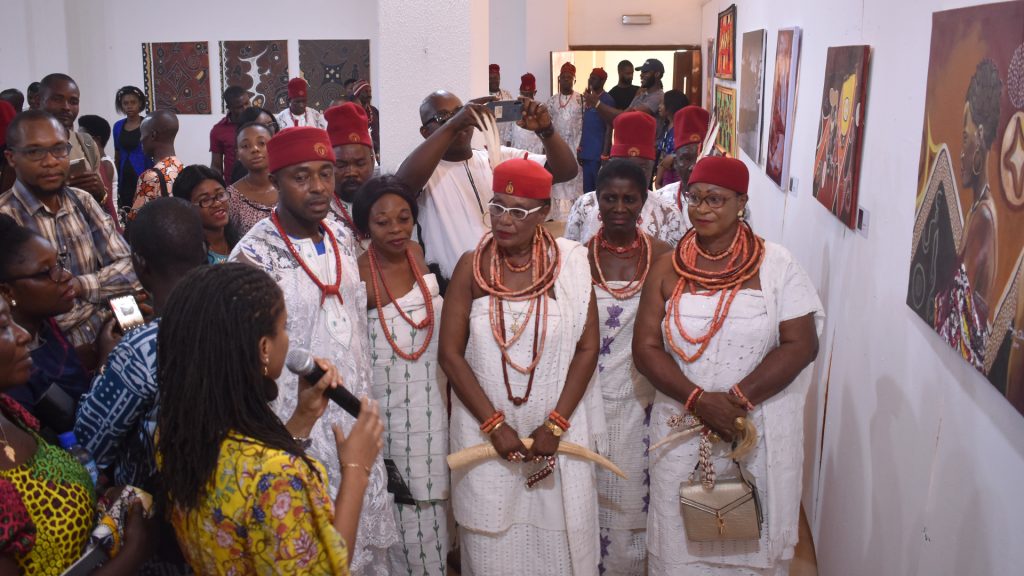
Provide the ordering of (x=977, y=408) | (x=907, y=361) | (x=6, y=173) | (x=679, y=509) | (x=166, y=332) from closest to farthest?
(x=166, y=332) < (x=977, y=408) < (x=907, y=361) < (x=679, y=509) < (x=6, y=173)

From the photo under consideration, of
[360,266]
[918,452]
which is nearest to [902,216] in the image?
[918,452]

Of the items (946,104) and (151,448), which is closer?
(151,448)

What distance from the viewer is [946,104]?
8.50 ft

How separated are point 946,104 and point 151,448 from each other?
241 cm

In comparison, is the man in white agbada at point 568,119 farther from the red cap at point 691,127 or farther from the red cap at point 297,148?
the red cap at point 297,148

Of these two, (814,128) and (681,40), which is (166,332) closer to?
(814,128)

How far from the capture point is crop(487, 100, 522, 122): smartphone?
3.99 metres

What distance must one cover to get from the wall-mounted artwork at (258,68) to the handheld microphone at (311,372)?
11.6m

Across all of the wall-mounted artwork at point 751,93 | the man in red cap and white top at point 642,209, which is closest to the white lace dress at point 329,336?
the man in red cap and white top at point 642,209

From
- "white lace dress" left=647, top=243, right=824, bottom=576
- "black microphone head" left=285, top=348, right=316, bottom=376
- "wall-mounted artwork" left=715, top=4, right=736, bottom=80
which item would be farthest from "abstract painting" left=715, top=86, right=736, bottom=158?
"black microphone head" left=285, top=348, right=316, bottom=376

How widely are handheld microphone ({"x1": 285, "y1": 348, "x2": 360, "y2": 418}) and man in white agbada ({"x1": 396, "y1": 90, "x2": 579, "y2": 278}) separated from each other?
1.91m

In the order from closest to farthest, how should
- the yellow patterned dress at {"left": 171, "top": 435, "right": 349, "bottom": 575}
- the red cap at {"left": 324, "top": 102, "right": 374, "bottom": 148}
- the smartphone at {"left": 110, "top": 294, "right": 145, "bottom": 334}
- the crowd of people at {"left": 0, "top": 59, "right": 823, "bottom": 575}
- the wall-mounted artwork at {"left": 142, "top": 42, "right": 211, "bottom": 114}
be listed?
the yellow patterned dress at {"left": 171, "top": 435, "right": 349, "bottom": 575}
the crowd of people at {"left": 0, "top": 59, "right": 823, "bottom": 575}
the smartphone at {"left": 110, "top": 294, "right": 145, "bottom": 334}
the red cap at {"left": 324, "top": 102, "right": 374, "bottom": 148}
the wall-mounted artwork at {"left": 142, "top": 42, "right": 211, "bottom": 114}

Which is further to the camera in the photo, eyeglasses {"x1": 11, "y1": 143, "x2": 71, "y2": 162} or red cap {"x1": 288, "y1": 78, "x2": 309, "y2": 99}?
red cap {"x1": 288, "y1": 78, "x2": 309, "y2": 99}

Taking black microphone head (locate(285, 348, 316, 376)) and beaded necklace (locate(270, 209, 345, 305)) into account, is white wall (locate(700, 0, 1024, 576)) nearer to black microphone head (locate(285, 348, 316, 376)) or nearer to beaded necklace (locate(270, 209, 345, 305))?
black microphone head (locate(285, 348, 316, 376))
